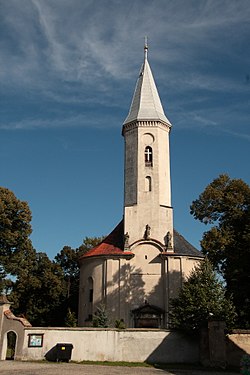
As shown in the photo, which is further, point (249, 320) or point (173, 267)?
point (173, 267)

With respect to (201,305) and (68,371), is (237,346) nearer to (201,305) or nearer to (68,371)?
(201,305)

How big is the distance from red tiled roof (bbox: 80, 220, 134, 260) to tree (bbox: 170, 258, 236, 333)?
9529 millimetres

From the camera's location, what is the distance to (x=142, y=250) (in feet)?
114

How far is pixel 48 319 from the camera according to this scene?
43.2 meters

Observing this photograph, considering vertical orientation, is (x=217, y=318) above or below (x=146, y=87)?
below

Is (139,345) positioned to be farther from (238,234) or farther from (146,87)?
(146,87)

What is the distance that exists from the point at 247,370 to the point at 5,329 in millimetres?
14552

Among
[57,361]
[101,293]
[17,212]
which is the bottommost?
[57,361]

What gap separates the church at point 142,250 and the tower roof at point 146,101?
0.43 ft

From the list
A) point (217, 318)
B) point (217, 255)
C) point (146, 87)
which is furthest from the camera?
point (146, 87)

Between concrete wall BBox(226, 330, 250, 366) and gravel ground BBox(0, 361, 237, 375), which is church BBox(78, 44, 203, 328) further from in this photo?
gravel ground BBox(0, 361, 237, 375)

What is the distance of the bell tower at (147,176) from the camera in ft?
117

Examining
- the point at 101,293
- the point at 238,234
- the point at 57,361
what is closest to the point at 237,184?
the point at 238,234

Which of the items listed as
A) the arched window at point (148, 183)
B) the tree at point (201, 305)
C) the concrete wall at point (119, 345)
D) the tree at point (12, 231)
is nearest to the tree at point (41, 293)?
the tree at point (12, 231)
